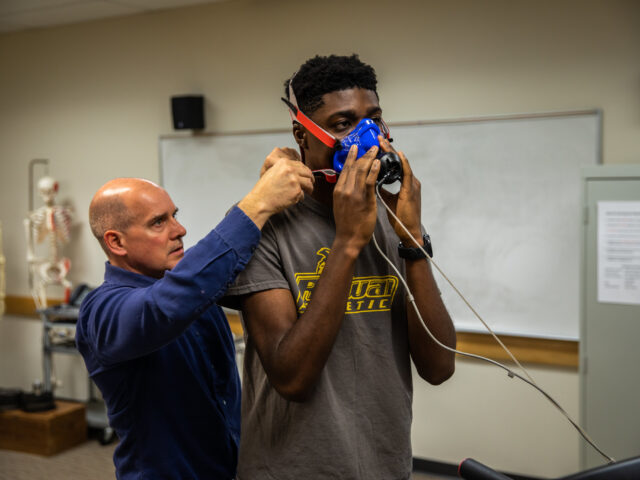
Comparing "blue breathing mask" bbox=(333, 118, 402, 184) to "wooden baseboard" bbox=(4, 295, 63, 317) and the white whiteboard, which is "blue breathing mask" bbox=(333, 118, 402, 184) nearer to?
the white whiteboard

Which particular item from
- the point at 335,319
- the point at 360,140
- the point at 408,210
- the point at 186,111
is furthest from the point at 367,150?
the point at 186,111

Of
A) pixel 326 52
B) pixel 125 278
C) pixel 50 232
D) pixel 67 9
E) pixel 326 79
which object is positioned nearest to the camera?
pixel 326 79

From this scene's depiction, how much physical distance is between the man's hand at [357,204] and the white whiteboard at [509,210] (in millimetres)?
2273

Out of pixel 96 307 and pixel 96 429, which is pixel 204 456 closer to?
pixel 96 307

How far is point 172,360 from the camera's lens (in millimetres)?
1365

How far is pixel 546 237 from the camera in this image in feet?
10.3

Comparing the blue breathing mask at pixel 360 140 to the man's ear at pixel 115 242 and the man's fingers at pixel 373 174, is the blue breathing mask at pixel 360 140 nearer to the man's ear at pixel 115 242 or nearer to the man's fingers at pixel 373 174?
the man's fingers at pixel 373 174

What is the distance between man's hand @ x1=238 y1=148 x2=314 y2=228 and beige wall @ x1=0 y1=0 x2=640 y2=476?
234 centimetres

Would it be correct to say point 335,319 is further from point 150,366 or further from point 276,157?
point 150,366

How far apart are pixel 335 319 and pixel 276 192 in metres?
0.25

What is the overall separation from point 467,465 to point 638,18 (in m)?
2.74

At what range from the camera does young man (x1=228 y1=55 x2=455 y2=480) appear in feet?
3.46

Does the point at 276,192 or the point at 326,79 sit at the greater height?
the point at 326,79

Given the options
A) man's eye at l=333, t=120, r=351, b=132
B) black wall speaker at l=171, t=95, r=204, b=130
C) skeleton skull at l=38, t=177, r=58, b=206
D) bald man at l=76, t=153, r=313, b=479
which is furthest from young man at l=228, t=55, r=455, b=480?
skeleton skull at l=38, t=177, r=58, b=206
